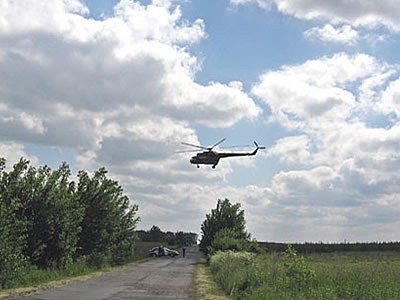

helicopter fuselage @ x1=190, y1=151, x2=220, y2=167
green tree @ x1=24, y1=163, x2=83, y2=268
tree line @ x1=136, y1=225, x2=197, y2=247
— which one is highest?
tree line @ x1=136, y1=225, x2=197, y2=247

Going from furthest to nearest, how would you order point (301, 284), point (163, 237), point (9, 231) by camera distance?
point (163, 237) < point (9, 231) < point (301, 284)

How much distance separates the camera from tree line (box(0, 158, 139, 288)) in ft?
84.9

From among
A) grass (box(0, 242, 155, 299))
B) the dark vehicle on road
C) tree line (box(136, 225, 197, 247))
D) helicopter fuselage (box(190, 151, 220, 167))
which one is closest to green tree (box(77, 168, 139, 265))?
grass (box(0, 242, 155, 299))

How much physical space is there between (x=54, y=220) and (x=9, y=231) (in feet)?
22.8

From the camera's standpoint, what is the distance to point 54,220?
1284 inches

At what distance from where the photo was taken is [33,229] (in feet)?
104

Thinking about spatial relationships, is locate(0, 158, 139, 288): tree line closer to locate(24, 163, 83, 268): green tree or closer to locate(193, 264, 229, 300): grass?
locate(24, 163, 83, 268): green tree

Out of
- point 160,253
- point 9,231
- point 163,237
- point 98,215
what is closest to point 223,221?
point 160,253

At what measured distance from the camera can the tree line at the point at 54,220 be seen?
84.9ft

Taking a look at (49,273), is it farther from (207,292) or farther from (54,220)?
(207,292)

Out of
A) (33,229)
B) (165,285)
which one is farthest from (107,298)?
(33,229)

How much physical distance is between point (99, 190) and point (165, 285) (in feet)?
57.3

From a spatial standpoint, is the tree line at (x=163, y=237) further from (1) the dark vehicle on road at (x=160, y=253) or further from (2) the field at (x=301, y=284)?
(2) the field at (x=301, y=284)

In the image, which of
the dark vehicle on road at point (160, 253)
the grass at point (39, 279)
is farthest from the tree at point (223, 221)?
the grass at point (39, 279)
